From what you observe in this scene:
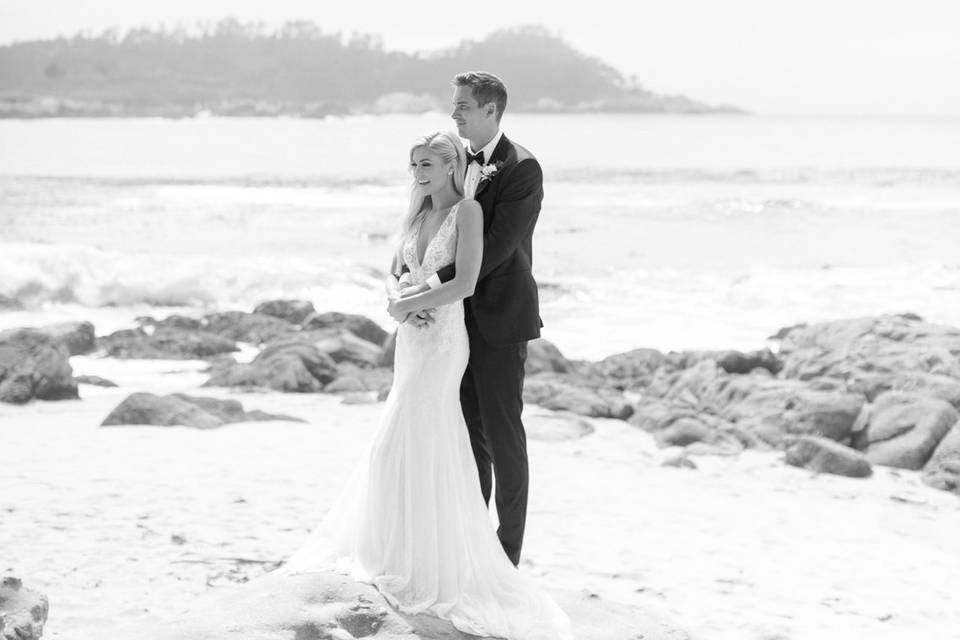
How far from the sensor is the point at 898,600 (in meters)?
5.37

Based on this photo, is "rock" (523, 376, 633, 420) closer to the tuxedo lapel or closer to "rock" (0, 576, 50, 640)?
the tuxedo lapel

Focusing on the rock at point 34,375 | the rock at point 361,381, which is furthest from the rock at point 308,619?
the rock at point 34,375

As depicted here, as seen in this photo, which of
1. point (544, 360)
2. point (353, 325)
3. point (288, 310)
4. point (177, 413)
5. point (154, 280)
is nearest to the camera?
point (177, 413)

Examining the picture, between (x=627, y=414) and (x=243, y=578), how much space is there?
5.16 metres

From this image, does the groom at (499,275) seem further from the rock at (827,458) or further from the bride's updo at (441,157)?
the rock at (827,458)

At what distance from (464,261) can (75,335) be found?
10068 millimetres

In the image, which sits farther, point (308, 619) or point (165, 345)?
point (165, 345)

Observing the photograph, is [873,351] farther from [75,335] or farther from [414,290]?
[75,335]

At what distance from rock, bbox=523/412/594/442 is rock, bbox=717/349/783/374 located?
234cm

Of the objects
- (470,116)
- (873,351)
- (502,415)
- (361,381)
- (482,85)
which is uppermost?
(482,85)

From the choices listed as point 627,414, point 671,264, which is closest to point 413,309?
point 627,414

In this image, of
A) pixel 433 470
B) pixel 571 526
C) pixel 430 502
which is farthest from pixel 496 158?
pixel 571 526

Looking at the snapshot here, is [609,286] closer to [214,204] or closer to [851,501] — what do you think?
[851,501]

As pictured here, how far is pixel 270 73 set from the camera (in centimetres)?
11700
